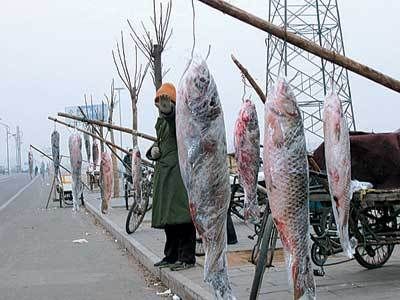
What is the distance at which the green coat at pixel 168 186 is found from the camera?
8.20 metres

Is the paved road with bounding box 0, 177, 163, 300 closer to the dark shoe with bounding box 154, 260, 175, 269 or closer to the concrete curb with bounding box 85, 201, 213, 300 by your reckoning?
the concrete curb with bounding box 85, 201, 213, 300

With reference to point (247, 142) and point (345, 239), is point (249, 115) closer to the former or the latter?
point (247, 142)

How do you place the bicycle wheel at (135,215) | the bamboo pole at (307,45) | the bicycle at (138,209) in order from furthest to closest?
the bicycle wheel at (135,215), the bicycle at (138,209), the bamboo pole at (307,45)

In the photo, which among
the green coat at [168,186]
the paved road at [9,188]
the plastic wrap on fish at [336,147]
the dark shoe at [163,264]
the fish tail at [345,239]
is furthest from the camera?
the paved road at [9,188]

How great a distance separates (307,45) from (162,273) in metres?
4.85

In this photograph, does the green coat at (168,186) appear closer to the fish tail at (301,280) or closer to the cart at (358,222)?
the cart at (358,222)

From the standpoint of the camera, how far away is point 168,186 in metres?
8.34

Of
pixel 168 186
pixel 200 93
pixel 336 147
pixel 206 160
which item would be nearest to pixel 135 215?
pixel 168 186

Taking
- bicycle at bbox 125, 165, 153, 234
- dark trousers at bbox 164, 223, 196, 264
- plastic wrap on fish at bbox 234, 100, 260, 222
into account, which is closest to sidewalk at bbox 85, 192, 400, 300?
dark trousers at bbox 164, 223, 196, 264

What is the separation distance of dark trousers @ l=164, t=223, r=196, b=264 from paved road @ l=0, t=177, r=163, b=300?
0.51 m

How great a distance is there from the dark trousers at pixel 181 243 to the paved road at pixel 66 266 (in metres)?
0.51

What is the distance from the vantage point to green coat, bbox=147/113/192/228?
26.9ft

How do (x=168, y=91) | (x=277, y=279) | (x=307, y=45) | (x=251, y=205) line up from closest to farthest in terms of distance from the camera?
(x=307, y=45) → (x=251, y=205) → (x=168, y=91) → (x=277, y=279)

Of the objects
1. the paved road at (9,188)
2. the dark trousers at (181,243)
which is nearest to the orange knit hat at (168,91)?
the dark trousers at (181,243)
